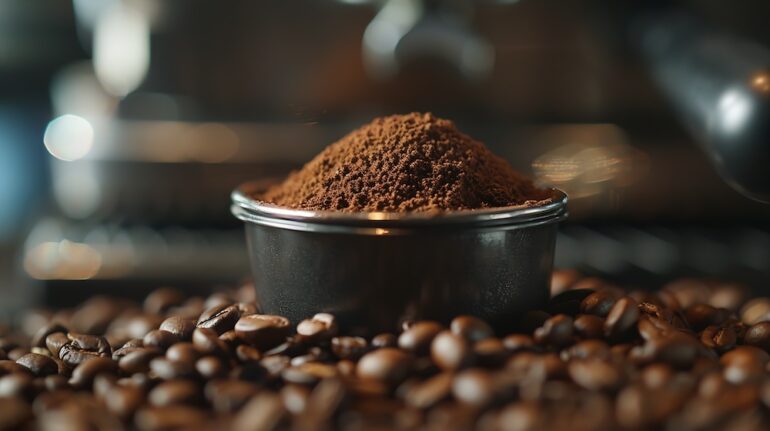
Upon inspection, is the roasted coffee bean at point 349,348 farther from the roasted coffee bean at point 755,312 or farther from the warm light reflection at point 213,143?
the warm light reflection at point 213,143

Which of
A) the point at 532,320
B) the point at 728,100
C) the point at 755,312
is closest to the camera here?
the point at 532,320

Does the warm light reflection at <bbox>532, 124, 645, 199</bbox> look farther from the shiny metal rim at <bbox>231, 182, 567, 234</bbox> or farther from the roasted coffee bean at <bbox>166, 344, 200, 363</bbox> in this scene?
the roasted coffee bean at <bbox>166, 344, 200, 363</bbox>

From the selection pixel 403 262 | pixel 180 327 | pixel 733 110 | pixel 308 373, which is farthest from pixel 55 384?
pixel 733 110

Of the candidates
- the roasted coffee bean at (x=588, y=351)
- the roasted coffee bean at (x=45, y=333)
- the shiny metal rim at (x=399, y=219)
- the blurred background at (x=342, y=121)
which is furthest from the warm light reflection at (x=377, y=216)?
the blurred background at (x=342, y=121)

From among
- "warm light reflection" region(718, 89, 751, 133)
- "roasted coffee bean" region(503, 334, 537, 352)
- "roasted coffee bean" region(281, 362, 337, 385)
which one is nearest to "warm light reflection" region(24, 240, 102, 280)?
"roasted coffee bean" region(281, 362, 337, 385)

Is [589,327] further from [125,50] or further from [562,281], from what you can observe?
[125,50]

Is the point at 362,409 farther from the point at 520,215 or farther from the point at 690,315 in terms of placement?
the point at 690,315

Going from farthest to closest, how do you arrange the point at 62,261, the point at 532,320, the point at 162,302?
1. the point at 62,261
2. the point at 162,302
3. the point at 532,320
